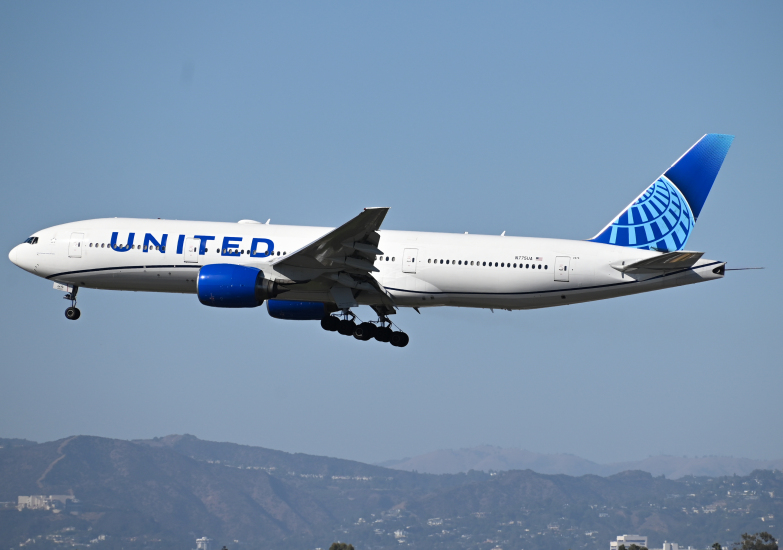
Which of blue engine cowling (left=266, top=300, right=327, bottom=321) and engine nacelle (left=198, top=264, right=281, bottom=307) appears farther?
blue engine cowling (left=266, top=300, right=327, bottom=321)

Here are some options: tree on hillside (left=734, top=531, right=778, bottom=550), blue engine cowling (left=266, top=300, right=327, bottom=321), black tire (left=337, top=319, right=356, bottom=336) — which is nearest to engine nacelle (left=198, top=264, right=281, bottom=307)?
blue engine cowling (left=266, top=300, right=327, bottom=321)

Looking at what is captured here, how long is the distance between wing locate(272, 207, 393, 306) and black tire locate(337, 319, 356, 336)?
320cm

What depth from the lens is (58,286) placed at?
44.3 meters

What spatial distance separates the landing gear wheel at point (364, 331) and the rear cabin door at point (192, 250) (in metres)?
8.41

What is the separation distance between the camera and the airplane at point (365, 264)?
3919 cm

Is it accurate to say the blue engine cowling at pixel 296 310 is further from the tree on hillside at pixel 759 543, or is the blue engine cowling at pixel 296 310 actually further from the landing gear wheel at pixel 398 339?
the tree on hillside at pixel 759 543

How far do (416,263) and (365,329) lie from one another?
17.6ft

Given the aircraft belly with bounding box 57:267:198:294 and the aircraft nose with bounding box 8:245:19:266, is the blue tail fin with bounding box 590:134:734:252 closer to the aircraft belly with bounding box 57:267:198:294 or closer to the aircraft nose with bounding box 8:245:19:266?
the aircraft belly with bounding box 57:267:198:294

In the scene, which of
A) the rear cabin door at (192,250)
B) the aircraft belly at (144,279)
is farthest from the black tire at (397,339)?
the rear cabin door at (192,250)

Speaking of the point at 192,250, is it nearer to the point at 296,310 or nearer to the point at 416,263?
the point at 296,310

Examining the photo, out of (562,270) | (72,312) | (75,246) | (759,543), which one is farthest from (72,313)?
(759,543)

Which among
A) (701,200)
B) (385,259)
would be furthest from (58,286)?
(701,200)

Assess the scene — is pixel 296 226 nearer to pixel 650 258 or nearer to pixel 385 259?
pixel 385 259

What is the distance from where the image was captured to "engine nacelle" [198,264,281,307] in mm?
38812
